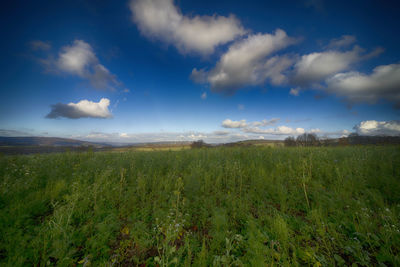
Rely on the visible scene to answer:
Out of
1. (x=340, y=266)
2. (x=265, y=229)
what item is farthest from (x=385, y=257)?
(x=265, y=229)

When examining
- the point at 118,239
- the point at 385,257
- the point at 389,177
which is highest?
the point at 389,177

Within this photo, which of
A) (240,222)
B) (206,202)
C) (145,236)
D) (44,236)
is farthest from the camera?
(206,202)

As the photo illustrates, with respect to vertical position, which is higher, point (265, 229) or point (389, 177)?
point (389, 177)

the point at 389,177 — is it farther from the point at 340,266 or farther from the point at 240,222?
the point at 240,222

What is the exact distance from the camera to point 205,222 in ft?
10.4

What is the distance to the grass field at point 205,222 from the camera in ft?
7.03

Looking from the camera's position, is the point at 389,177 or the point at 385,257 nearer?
the point at 385,257

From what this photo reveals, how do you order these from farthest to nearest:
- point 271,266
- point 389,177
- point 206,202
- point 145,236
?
1. point 389,177
2. point 206,202
3. point 145,236
4. point 271,266

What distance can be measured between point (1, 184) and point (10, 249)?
2.92 meters

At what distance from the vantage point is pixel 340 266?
2023 mm

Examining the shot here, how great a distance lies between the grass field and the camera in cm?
214

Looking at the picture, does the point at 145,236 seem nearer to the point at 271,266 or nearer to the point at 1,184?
the point at 271,266

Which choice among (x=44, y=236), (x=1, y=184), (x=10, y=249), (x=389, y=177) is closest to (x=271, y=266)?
(x=44, y=236)

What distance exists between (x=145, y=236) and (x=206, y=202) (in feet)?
5.34
